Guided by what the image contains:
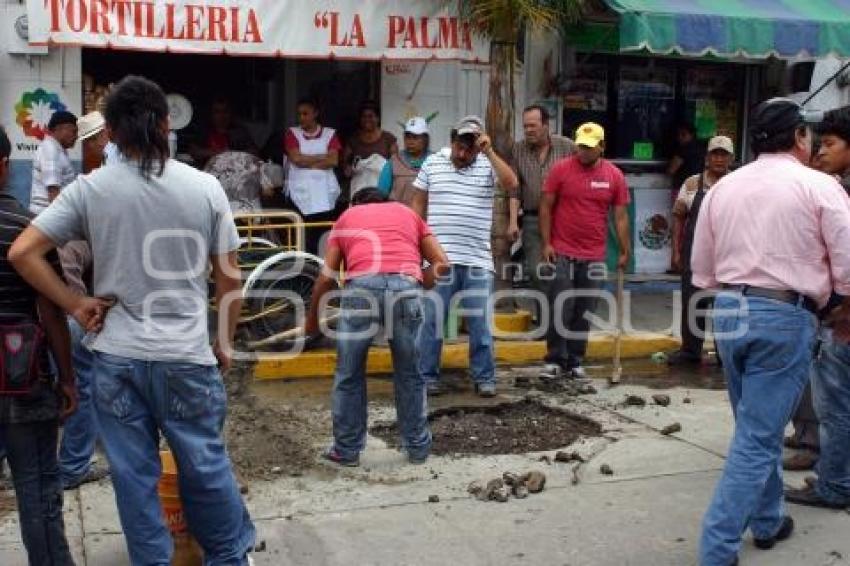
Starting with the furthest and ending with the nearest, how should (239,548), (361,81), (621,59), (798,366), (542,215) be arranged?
(621,59)
(361,81)
(542,215)
(798,366)
(239,548)

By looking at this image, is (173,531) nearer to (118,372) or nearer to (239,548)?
(239,548)

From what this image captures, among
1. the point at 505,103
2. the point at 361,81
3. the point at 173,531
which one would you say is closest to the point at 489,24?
the point at 505,103

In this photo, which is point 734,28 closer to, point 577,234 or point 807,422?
point 577,234

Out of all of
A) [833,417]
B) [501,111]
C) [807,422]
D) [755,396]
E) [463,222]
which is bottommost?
[807,422]

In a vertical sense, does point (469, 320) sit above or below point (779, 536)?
above

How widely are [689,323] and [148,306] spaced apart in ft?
18.8

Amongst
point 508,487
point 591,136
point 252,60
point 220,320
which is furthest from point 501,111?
point 220,320

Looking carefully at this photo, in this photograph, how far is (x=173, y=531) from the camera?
12.9ft

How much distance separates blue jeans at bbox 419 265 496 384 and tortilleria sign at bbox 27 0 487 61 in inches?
108

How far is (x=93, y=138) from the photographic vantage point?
5.87 meters

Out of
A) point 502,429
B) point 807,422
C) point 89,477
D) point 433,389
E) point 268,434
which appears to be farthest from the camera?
point 433,389

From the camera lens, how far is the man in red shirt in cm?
749

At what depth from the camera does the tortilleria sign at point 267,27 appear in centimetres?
789

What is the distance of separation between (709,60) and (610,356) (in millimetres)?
4374
